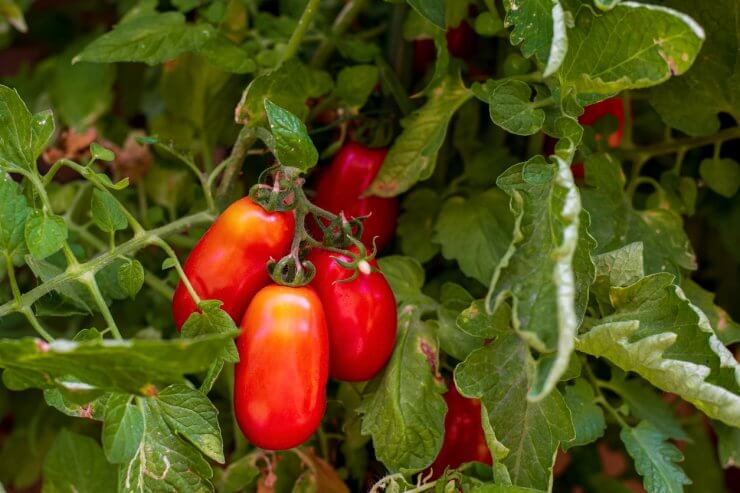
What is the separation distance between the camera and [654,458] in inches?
24.4

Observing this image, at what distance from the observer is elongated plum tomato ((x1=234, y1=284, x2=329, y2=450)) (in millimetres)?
535

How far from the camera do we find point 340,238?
1.93 ft

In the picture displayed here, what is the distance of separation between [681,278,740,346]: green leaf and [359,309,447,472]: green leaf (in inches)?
9.4

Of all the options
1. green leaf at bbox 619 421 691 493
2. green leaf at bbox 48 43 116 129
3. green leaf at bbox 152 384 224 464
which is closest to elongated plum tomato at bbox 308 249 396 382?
green leaf at bbox 152 384 224 464

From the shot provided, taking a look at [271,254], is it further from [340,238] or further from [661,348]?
[661,348]

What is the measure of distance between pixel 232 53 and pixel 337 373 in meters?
0.28

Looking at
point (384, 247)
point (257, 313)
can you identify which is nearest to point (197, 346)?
point (257, 313)

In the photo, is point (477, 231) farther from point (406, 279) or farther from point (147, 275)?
point (147, 275)

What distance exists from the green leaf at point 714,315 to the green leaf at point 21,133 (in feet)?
1.71

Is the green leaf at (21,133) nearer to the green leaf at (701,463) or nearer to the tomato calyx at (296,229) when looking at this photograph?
the tomato calyx at (296,229)

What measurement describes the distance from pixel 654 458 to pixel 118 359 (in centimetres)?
41

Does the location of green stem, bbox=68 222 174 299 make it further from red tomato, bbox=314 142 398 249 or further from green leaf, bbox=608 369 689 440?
green leaf, bbox=608 369 689 440

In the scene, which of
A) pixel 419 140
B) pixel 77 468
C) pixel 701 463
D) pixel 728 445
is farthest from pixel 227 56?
pixel 701 463

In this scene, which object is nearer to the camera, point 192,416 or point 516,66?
point 192,416
